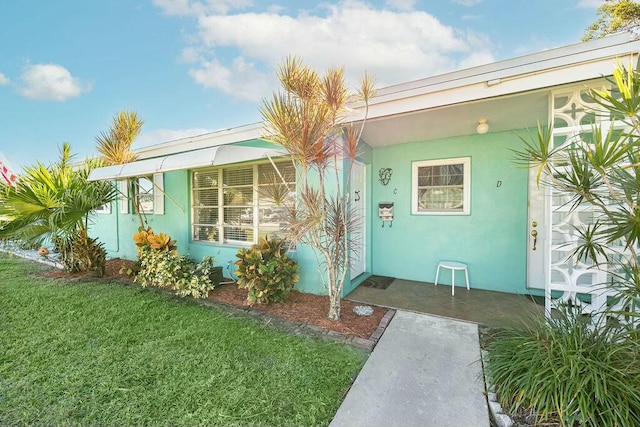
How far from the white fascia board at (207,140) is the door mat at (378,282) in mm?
3776

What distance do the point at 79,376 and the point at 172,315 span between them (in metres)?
1.53

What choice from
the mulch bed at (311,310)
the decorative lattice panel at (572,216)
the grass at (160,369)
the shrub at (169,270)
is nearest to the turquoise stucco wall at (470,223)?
the decorative lattice panel at (572,216)

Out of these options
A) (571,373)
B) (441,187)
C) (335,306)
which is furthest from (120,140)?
(571,373)

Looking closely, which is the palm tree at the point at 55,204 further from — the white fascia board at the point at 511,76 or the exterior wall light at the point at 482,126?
the exterior wall light at the point at 482,126

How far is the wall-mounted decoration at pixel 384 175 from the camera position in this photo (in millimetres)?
5938

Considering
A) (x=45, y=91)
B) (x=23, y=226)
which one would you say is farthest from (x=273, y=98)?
(x=45, y=91)

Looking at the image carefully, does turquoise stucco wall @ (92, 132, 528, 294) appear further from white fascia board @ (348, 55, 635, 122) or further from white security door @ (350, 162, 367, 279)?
white fascia board @ (348, 55, 635, 122)

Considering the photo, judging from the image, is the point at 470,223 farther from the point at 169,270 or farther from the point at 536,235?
the point at 169,270

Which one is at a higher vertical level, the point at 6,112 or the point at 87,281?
the point at 6,112

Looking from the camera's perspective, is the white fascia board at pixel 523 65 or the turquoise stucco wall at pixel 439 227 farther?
the turquoise stucco wall at pixel 439 227

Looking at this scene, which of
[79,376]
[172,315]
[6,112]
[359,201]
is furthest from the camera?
[6,112]

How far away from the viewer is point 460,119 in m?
4.39

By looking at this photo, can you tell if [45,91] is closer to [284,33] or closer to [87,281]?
[87,281]

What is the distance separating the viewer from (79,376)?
2592 mm
